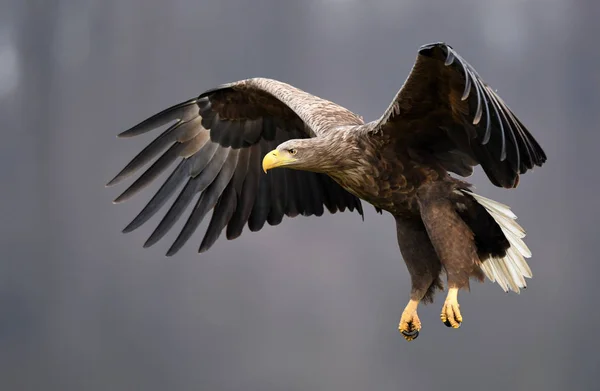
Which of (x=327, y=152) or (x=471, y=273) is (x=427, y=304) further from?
(x=327, y=152)

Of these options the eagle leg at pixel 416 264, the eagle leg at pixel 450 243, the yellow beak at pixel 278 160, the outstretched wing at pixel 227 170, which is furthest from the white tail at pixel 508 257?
the outstretched wing at pixel 227 170

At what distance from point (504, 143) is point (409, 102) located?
522 millimetres

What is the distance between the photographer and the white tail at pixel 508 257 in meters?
4.48

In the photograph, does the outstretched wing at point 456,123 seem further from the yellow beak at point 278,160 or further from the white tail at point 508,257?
the yellow beak at point 278,160

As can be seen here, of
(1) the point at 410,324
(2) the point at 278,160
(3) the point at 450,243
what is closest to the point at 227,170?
(2) the point at 278,160

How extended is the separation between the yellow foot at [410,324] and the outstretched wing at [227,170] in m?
0.89

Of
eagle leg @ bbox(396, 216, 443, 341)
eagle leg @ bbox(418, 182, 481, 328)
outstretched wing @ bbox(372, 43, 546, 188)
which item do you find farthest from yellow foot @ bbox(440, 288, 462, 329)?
outstretched wing @ bbox(372, 43, 546, 188)

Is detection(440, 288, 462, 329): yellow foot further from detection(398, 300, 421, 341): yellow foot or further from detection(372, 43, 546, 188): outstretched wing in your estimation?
detection(372, 43, 546, 188): outstretched wing

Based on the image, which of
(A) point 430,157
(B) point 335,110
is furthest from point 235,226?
(A) point 430,157

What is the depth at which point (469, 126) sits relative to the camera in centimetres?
423

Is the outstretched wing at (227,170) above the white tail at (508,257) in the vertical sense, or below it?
above

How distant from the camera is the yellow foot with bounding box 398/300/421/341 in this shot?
15.0ft

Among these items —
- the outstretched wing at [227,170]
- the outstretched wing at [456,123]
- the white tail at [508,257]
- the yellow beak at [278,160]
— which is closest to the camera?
the outstretched wing at [456,123]

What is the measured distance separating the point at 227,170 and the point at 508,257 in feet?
5.39
